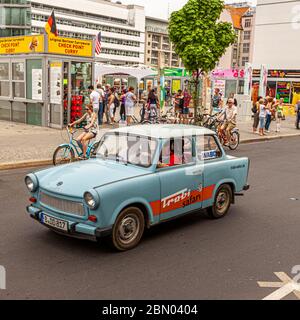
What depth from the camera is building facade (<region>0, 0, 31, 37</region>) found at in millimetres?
88375

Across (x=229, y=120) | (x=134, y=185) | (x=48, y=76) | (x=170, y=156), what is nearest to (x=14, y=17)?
(x=48, y=76)

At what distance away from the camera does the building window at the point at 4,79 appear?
18.5 metres

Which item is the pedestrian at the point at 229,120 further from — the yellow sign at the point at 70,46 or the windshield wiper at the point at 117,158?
the windshield wiper at the point at 117,158

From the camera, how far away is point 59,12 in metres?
103

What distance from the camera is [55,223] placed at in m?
5.22

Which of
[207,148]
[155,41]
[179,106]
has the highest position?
[155,41]

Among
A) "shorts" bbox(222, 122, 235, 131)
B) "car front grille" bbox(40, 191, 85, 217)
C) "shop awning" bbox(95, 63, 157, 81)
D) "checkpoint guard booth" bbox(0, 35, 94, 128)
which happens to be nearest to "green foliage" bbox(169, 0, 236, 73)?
"shorts" bbox(222, 122, 235, 131)

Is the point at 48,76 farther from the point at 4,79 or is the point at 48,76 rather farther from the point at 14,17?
the point at 14,17

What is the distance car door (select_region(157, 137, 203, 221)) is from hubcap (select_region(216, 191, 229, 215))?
617mm

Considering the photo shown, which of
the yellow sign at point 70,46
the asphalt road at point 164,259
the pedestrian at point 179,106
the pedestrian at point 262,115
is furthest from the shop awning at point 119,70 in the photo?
the asphalt road at point 164,259

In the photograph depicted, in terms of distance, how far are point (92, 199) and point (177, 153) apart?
1.70 metres

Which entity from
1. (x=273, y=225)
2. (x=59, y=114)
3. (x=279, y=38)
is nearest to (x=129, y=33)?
(x=279, y=38)

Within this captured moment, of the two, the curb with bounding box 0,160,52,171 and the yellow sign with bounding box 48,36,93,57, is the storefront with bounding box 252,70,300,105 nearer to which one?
the yellow sign with bounding box 48,36,93,57
